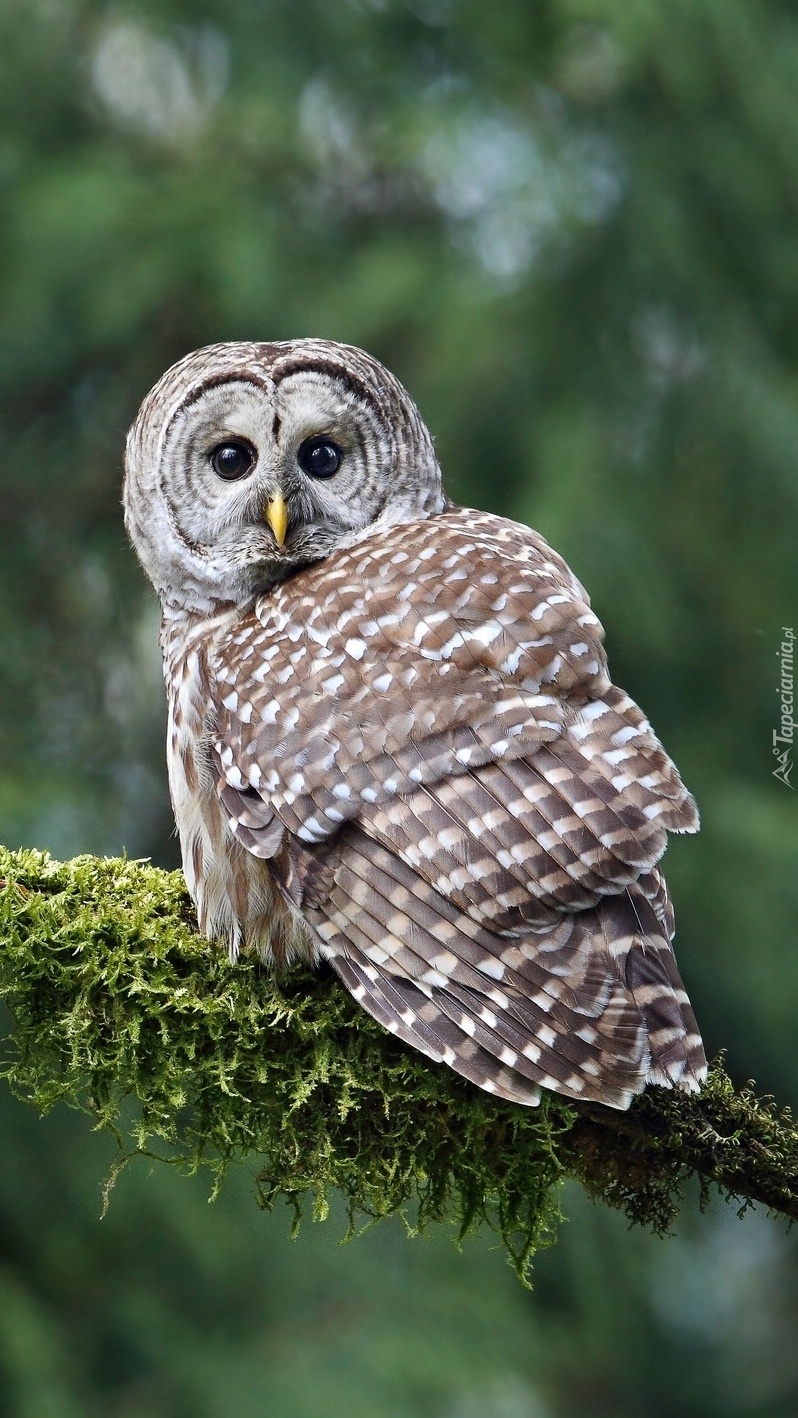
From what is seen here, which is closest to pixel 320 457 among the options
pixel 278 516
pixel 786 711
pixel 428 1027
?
pixel 278 516

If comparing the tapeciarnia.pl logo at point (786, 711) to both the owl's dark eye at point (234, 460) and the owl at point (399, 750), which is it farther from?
the owl's dark eye at point (234, 460)

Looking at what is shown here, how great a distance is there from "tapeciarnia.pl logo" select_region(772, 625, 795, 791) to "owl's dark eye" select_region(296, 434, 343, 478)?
3578 millimetres

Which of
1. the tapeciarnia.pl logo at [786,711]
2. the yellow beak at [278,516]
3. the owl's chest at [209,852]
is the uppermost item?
the yellow beak at [278,516]

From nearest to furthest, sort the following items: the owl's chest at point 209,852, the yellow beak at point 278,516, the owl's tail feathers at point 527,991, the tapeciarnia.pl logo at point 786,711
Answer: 1. the owl's tail feathers at point 527,991
2. the owl's chest at point 209,852
3. the yellow beak at point 278,516
4. the tapeciarnia.pl logo at point 786,711

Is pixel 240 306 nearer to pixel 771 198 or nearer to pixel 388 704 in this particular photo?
pixel 771 198

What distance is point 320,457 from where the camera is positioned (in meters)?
3.57

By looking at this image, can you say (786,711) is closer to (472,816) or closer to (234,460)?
(234,460)

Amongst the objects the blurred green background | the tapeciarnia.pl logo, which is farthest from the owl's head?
the tapeciarnia.pl logo

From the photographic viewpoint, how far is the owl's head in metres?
3.46

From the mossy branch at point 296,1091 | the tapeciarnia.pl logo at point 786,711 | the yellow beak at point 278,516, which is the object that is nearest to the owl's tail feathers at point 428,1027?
the mossy branch at point 296,1091

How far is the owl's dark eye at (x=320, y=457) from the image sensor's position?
11.6ft

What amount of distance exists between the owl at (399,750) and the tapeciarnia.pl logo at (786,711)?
11.5ft

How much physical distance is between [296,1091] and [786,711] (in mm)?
4496

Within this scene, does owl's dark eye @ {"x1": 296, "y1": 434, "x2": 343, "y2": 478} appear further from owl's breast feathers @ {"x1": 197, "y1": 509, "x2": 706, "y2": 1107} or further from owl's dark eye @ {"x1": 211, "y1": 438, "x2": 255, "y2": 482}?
owl's breast feathers @ {"x1": 197, "y1": 509, "x2": 706, "y2": 1107}
